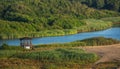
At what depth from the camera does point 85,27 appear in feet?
300

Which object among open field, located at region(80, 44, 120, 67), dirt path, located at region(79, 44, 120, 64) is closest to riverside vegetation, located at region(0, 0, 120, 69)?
open field, located at region(80, 44, 120, 67)

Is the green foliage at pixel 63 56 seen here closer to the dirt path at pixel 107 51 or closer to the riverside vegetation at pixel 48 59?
the riverside vegetation at pixel 48 59

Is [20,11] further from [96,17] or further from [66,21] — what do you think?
[96,17]

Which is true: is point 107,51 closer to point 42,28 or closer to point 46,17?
point 42,28

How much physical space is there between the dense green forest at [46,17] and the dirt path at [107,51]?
34.0 metres

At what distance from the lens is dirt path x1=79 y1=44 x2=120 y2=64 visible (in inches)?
1659

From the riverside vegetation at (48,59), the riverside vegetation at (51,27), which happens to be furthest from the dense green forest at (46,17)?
the riverside vegetation at (48,59)

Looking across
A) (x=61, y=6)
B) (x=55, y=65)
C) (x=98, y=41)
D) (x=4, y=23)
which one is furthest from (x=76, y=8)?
(x=55, y=65)

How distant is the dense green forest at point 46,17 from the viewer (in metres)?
84.6

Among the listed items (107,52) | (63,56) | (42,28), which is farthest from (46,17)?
(63,56)

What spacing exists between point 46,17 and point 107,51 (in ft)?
183

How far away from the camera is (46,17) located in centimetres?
10019

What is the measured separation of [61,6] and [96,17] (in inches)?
409

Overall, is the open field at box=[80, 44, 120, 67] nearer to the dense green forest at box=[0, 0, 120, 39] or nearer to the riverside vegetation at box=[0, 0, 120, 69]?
the riverside vegetation at box=[0, 0, 120, 69]
